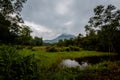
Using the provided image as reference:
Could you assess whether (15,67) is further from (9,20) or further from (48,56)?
(48,56)

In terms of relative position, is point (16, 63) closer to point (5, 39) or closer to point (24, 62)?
point (24, 62)

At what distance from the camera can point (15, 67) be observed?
A: 11.1 metres

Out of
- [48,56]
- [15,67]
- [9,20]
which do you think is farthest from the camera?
[48,56]

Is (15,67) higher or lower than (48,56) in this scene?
lower

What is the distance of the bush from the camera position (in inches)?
425

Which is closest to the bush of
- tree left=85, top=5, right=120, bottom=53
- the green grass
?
the green grass

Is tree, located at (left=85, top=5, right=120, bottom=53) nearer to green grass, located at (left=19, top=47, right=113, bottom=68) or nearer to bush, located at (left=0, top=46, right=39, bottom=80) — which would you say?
green grass, located at (left=19, top=47, right=113, bottom=68)

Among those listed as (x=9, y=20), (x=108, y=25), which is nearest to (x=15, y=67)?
(x=9, y=20)

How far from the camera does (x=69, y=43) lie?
84.8 meters

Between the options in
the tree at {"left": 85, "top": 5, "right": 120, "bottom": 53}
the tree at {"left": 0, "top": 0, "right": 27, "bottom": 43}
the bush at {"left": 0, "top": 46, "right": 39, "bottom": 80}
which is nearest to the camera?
the bush at {"left": 0, "top": 46, "right": 39, "bottom": 80}

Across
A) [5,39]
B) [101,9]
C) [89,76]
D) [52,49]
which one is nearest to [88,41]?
[101,9]

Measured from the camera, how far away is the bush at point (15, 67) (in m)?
10.8

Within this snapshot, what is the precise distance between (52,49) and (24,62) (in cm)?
4200

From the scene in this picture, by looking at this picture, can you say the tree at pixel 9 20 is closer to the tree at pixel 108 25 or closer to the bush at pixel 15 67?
the bush at pixel 15 67
